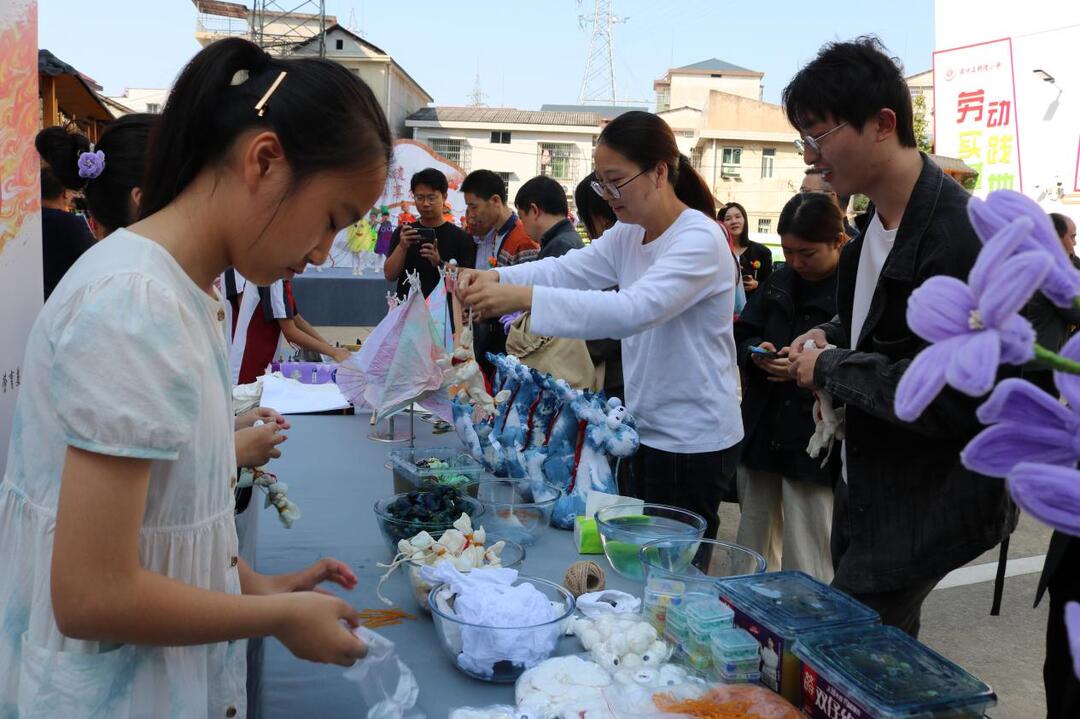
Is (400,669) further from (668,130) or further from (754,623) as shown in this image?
(668,130)

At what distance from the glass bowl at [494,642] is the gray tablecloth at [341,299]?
593cm

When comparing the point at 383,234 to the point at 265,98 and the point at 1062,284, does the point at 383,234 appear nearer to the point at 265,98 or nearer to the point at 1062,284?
the point at 265,98

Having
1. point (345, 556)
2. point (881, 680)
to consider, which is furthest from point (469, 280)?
point (881, 680)

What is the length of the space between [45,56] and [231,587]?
7.16 metres

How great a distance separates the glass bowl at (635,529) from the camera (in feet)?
4.67

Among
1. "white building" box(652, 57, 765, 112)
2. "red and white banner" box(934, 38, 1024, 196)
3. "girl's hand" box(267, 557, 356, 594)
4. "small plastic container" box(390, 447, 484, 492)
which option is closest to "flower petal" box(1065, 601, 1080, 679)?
"girl's hand" box(267, 557, 356, 594)

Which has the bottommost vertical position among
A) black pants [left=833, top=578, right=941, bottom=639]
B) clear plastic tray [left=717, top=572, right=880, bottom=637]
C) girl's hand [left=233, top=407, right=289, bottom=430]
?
black pants [left=833, top=578, right=941, bottom=639]

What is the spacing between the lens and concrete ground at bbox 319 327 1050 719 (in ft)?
8.28

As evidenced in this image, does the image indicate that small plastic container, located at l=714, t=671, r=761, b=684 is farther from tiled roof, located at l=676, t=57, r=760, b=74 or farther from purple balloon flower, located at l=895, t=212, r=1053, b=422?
tiled roof, located at l=676, t=57, r=760, b=74

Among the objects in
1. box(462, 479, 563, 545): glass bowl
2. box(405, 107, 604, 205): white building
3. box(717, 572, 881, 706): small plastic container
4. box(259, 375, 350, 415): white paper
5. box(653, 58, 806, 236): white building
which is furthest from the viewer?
Result: box(405, 107, 604, 205): white building

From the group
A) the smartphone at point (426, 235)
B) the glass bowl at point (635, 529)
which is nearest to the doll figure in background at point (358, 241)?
the smartphone at point (426, 235)

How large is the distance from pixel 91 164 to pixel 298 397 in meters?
1.44

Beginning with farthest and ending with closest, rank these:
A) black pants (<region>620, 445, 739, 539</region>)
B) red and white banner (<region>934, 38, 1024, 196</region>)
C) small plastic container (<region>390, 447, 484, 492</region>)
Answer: red and white banner (<region>934, 38, 1024, 196</region>)
black pants (<region>620, 445, 739, 539</region>)
small plastic container (<region>390, 447, 484, 492</region>)

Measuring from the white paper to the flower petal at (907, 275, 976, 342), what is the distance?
2.63 meters
